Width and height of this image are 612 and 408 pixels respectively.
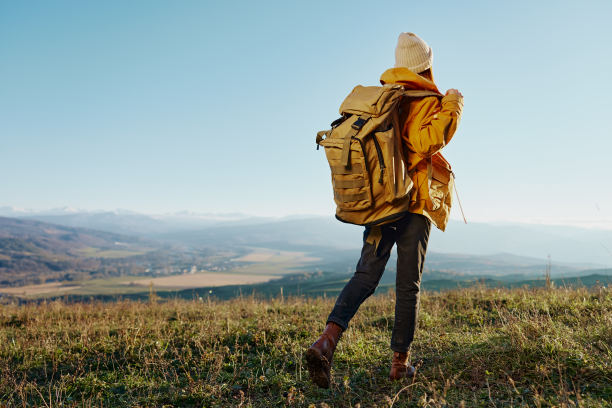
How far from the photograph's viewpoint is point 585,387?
2.25m

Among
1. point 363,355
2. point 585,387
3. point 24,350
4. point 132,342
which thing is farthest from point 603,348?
point 24,350

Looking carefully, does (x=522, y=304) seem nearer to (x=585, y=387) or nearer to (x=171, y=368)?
(x=585, y=387)

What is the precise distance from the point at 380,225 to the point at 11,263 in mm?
153257

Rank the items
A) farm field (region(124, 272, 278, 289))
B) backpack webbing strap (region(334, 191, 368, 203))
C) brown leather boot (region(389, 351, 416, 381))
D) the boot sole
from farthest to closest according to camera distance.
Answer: farm field (region(124, 272, 278, 289)) < brown leather boot (region(389, 351, 416, 381)) < backpack webbing strap (region(334, 191, 368, 203)) < the boot sole

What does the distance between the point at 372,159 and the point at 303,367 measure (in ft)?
6.46

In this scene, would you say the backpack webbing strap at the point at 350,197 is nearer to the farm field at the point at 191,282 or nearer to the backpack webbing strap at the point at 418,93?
the backpack webbing strap at the point at 418,93

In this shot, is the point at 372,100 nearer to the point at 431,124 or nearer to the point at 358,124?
the point at 358,124

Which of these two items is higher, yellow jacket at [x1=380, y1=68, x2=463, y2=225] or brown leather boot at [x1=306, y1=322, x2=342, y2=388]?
yellow jacket at [x1=380, y1=68, x2=463, y2=225]

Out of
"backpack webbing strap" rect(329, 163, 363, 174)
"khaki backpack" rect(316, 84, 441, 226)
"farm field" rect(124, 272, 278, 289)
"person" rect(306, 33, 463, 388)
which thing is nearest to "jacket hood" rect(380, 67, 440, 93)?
"person" rect(306, 33, 463, 388)

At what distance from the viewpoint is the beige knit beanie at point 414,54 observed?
2.60 metres

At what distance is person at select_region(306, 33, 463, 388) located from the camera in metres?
2.46

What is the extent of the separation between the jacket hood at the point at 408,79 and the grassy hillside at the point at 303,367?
2001mm

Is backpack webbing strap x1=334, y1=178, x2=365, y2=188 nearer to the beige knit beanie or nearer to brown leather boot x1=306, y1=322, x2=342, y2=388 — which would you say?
the beige knit beanie

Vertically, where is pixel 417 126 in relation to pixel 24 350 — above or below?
above
